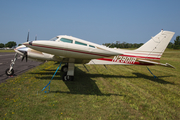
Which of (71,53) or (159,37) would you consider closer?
(71,53)

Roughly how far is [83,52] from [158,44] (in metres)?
7.58

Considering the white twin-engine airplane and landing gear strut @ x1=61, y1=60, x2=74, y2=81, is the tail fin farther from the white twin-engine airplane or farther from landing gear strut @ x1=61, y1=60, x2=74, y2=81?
landing gear strut @ x1=61, y1=60, x2=74, y2=81

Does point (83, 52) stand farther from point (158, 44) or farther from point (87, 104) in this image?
point (158, 44)

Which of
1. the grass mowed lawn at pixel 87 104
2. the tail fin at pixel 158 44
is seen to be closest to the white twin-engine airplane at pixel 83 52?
the tail fin at pixel 158 44

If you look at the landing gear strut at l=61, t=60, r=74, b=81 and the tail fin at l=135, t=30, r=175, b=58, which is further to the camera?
the tail fin at l=135, t=30, r=175, b=58

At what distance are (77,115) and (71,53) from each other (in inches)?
103

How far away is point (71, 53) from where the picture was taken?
5363mm

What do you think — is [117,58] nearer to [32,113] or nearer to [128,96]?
[128,96]

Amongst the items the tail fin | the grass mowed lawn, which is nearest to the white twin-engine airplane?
the tail fin

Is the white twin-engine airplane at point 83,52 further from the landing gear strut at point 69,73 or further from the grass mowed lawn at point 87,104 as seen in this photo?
the grass mowed lawn at point 87,104

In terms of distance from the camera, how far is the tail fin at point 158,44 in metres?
9.44

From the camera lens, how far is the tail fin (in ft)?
31.0

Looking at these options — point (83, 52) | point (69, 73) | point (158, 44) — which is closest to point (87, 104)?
point (83, 52)

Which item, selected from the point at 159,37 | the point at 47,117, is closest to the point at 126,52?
the point at 159,37
